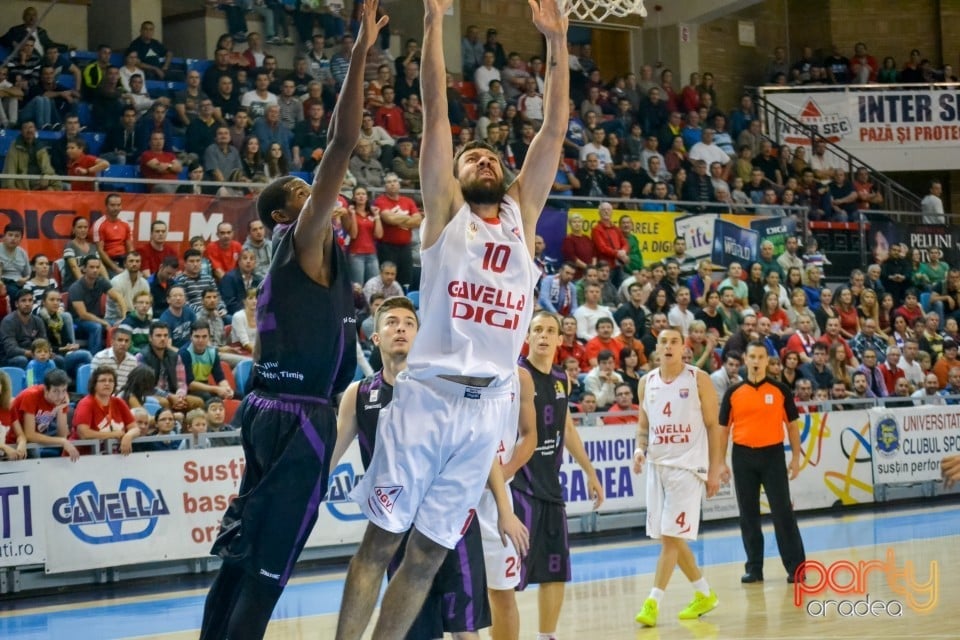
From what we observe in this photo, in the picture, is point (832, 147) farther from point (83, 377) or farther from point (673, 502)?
point (673, 502)

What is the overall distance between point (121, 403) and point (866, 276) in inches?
569

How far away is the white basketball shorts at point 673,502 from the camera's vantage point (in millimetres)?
10094

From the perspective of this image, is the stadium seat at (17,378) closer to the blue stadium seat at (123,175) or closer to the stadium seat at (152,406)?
the stadium seat at (152,406)

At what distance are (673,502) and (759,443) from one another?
217cm

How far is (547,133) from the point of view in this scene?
6.11 meters

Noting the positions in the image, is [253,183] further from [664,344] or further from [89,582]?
[664,344]

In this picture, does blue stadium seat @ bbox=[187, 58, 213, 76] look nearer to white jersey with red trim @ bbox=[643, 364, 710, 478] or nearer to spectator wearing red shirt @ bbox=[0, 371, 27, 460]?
spectator wearing red shirt @ bbox=[0, 371, 27, 460]

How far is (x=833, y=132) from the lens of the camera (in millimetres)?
28422

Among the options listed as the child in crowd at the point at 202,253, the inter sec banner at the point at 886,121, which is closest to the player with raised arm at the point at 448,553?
the child in crowd at the point at 202,253

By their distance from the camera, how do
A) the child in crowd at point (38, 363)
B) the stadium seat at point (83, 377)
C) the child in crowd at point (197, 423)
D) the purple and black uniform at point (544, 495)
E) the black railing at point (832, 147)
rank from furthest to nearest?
1. the black railing at point (832, 147)
2. the stadium seat at point (83, 377)
3. the child in crowd at point (38, 363)
4. the child in crowd at point (197, 423)
5. the purple and black uniform at point (544, 495)

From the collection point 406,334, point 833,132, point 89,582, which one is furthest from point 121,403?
point 833,132

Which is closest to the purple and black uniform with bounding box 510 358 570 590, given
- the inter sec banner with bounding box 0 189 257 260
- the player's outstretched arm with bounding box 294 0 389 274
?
the player's outstretched arm with bounding box 294 0 389 274

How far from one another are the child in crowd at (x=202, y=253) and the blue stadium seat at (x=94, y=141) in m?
2.69

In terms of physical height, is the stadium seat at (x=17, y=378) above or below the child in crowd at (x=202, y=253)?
below
